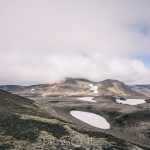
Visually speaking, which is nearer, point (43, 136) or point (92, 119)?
point (43, 136)

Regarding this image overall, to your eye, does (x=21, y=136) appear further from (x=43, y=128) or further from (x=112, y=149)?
(x=112, y=149)

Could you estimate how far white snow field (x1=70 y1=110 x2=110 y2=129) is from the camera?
269 ft

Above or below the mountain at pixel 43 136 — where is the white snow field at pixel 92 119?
above

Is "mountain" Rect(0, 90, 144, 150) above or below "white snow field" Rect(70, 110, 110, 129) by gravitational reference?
below

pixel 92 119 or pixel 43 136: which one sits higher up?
pixel 92 119

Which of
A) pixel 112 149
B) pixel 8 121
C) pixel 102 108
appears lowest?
pixel 112 149

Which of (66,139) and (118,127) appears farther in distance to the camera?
(118,127)

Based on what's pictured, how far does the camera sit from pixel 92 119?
88438 mm

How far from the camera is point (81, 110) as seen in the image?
343 feet

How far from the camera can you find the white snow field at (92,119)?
81875 mm

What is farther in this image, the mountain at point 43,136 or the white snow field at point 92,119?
the white snow field at point 92,119

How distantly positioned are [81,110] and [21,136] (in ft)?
199

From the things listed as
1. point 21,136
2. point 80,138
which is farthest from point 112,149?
point 21,136

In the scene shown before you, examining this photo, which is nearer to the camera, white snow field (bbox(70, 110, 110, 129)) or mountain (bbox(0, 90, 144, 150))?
mountain (bbox(0, 90, 144, 150))
